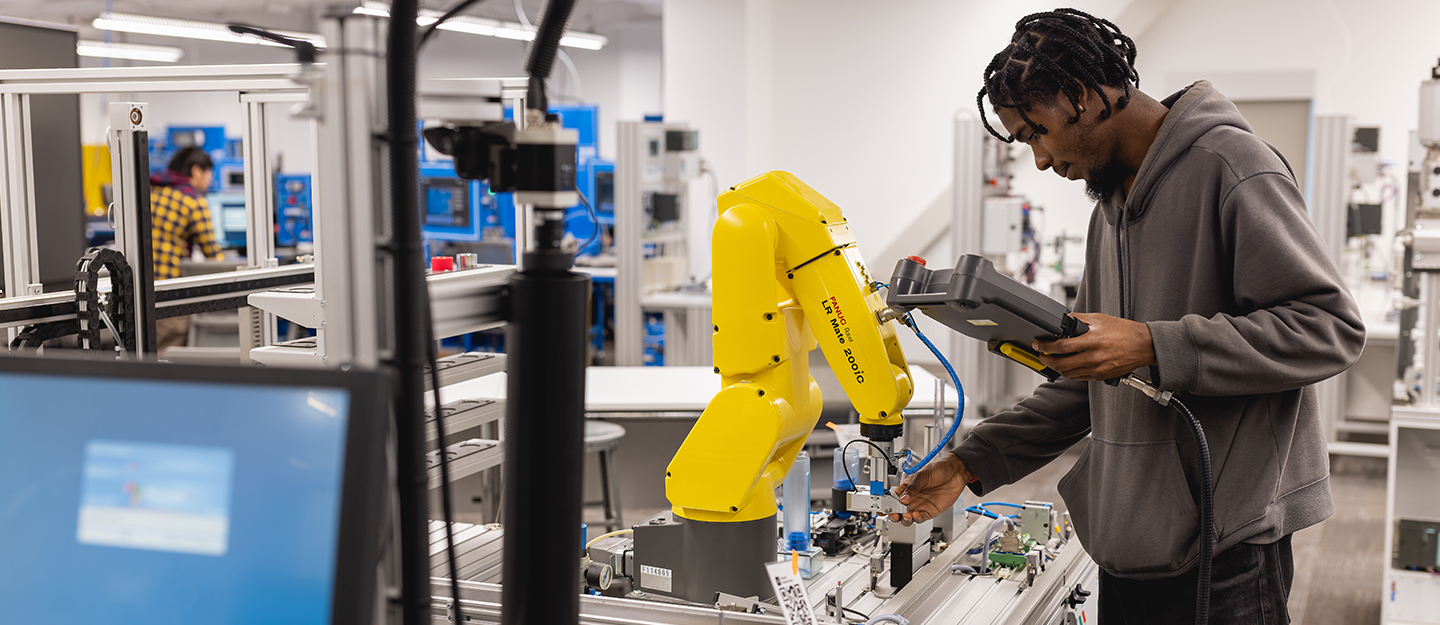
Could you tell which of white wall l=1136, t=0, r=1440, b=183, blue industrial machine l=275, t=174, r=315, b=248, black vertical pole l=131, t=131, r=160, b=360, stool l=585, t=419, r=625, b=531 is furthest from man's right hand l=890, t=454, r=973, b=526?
blue industrial machine l=275, t=174, r=315, b=248

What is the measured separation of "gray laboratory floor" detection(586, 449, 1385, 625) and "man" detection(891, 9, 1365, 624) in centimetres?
248

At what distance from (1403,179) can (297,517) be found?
7541 millimetres

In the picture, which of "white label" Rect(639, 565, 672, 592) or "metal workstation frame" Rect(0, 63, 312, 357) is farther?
"metal workstation frame" Rect(0, 63, 312, 357)

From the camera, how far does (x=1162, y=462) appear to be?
1.34 meters

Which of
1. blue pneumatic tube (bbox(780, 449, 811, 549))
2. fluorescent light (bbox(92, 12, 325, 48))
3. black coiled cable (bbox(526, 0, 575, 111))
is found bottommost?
blue pneumatic tube (bbox(780, 449, 811, 549))

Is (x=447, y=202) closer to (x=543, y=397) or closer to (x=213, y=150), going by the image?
(x=213, y=150)

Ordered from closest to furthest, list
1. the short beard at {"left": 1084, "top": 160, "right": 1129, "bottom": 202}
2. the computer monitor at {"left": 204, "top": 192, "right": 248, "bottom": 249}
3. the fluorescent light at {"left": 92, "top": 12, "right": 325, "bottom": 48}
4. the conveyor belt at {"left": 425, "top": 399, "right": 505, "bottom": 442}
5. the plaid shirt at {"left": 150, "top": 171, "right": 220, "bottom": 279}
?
the short beard at {"left": 1084, "top": 160, "right": 1129, "bottom": 202}, the conveyor belt at {"left": 425, "top": 399, "right": 505, "bottom": 442}, the plaid shirt at {"left": 150, "top": 171, "right": 220, "bottom": 279}, the fluorescent light at {"left": 92, "top": 12, "right": 325, "bottom": 48}, the computer monitor at {"left": 204, "top": 192, "right": 248, "bottom": 249}

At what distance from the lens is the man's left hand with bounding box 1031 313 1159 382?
1.21 m

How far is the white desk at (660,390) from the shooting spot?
3.63 m

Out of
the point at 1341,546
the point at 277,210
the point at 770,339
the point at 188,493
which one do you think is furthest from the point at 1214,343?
the point at 277,210

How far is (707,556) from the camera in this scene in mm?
1613

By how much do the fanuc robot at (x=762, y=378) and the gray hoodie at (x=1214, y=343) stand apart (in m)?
0.32

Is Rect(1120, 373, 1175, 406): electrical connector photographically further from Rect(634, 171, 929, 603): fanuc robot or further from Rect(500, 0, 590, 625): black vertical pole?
Rect(500, 0, 590, 625): black vertical pole

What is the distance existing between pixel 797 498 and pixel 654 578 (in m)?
0.28
